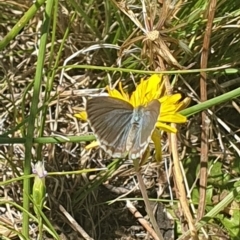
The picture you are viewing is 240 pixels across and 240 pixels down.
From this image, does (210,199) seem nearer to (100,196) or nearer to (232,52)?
(100,196)

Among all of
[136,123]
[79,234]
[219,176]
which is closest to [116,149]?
[136,123]

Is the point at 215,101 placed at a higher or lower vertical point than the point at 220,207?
higher

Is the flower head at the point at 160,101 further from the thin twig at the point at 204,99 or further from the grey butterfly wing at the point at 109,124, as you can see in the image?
the thin twig at the point at 204,99

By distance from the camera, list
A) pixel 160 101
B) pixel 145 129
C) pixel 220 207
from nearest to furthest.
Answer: pixel 145 129, pixel 160 101, pixel 220 207

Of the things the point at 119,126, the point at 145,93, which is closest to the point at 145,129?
the point at 119,126

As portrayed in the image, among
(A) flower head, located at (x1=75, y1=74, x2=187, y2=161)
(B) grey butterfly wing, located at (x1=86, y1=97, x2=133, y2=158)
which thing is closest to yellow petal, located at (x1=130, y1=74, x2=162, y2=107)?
(A) flower head, located at (x1=75, y1=74, x2=187, y2=161)

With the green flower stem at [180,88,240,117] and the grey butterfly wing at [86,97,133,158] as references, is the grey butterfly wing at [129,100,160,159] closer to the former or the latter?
the grey butterfly wing at [86,97,133,158]

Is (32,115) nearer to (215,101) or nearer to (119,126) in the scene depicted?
(119,126)
